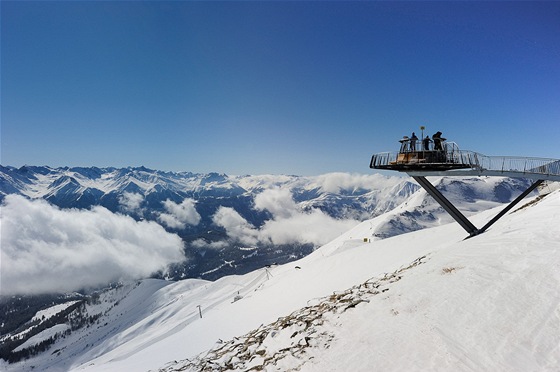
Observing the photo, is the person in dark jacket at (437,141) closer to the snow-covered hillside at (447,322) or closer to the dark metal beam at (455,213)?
the dark metal beam at (455,213)

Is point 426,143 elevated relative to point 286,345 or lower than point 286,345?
elevated

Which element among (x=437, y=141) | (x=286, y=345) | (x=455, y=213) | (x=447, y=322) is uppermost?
(x=437, y=141)

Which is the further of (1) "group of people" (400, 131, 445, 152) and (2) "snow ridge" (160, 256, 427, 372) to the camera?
(1) "group of people" (400, 131, 445, 152)

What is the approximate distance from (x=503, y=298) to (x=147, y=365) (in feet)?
68.6

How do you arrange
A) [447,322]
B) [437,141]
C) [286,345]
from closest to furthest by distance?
[447,322] < [286,345] < [437,141]

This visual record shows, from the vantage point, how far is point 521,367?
25.9 feet

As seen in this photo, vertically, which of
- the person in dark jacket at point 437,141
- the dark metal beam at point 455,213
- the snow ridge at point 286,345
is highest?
the person in dark jacket at point 437,141

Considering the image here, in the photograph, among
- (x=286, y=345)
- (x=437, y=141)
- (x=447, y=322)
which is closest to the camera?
(x=447, y=322)

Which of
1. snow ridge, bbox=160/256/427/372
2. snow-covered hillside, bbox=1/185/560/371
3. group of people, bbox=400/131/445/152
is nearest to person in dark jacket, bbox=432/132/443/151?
group of people, bbox=400/131/445/152

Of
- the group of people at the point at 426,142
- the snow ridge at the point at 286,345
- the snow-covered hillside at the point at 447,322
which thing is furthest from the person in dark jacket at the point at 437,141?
the snow ridge at the point at 286,345

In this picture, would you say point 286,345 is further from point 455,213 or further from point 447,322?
point 455,213

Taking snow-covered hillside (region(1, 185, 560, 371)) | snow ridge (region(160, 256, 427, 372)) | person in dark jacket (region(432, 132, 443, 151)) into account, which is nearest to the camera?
snow-covered hillside (region(1, 185, 560, 371))

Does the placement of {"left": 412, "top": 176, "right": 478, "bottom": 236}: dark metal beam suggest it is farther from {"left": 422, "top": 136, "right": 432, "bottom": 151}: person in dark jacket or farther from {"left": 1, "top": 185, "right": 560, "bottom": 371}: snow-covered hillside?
{"left": 1, "top": 185, "right": 560, "bottom": 371}: snow-covered hillside

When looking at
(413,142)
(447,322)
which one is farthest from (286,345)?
(413,142)
